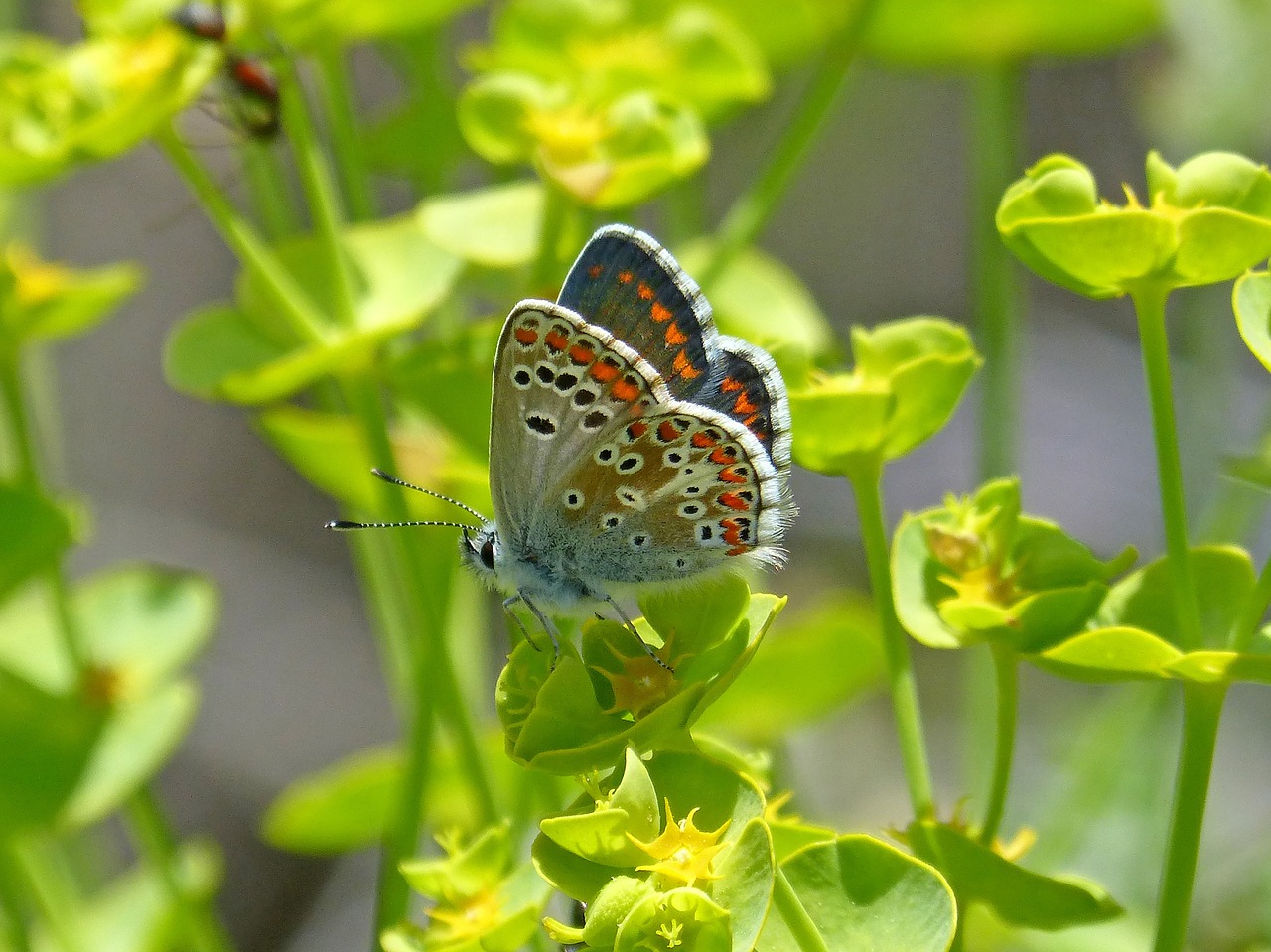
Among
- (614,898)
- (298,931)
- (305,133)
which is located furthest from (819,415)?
(298,931)

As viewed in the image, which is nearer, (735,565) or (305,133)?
(735,565)

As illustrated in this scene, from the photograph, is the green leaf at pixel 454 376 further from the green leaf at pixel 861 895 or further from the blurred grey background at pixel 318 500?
the blurred grey background at pixel 318 500

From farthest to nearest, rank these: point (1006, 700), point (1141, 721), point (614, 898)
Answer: point (1141, 721), point (1006, 700), point (614, 898)

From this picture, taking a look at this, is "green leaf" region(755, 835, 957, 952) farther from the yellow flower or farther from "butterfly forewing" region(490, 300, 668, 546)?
"butterfly forewing" region(490, 300, 668, 546)

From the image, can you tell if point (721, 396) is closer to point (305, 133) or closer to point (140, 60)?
point (305, 133)

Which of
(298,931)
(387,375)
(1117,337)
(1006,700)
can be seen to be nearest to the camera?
(1006,700)

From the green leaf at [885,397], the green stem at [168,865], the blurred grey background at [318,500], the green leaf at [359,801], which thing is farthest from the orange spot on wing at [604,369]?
the blurred grey background at [318,500]

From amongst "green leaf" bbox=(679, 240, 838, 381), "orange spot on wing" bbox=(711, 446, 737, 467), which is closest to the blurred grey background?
"green leaf" bbox=(679, 240, 838, 381)
